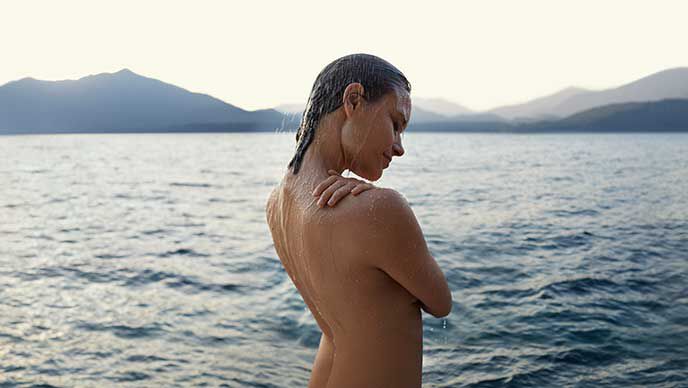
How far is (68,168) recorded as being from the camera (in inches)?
1986

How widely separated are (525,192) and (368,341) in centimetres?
2853

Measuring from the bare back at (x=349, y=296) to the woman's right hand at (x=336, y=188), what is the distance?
2cm

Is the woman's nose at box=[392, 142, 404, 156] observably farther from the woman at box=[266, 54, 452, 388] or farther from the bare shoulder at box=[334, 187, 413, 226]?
the bare shoulder at box=[334, 187, 413, 226]

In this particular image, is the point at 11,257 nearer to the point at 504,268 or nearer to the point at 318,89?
the point at 504,268

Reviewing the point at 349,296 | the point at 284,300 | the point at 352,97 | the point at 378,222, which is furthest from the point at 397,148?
the point at 284,300

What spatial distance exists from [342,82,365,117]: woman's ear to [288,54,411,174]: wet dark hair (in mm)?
20

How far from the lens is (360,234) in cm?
184

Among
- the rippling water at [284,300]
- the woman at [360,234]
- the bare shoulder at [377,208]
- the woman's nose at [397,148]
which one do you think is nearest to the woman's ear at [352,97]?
the woman at [360,234]

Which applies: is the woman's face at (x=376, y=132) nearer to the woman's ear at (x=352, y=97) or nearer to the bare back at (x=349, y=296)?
the woman's ear at (x=352, y=97)

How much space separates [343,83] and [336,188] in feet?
1.20

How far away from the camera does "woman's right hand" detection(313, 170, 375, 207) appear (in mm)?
1856

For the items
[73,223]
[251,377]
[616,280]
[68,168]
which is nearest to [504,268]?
[616,280]

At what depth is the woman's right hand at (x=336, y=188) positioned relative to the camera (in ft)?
6.09

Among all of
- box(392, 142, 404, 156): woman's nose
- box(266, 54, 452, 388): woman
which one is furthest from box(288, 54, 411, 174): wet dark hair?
box(392, 142, 404, 156): woman's nose
